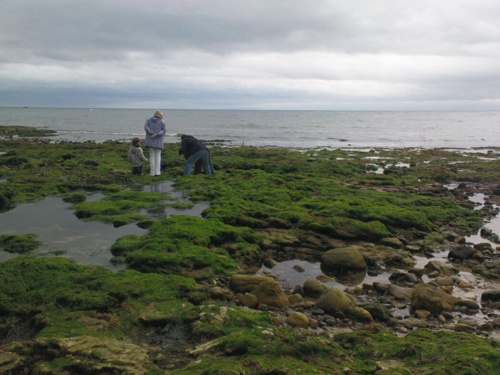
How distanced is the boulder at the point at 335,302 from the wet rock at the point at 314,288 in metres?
0.38

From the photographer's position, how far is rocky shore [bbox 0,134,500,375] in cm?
463

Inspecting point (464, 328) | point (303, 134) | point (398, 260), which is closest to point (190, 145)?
point (398, 260)

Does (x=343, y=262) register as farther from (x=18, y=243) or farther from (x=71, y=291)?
(x=18, y=243)

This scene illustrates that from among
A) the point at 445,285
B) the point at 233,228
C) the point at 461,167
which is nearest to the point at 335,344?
the point at 445,285

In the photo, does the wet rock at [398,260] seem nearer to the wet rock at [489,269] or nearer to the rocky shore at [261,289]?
the rocky shore at [261,289]

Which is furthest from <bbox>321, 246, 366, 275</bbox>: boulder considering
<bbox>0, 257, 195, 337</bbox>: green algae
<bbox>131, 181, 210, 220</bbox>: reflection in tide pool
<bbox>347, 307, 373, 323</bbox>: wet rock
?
<bbox>131, 181, 210, 220</bbox>: reflection in tide pool

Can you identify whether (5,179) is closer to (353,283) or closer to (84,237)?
(84,237)

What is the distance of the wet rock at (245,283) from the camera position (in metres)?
6.98

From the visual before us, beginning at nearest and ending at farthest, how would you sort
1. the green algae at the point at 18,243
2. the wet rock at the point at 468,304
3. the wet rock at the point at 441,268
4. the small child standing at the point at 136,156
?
the wet rock at the point at 468,304 → the green algae at the point at 18,243 → the wet rock at the point at 441,268 → the small child standing at the point at 136,156

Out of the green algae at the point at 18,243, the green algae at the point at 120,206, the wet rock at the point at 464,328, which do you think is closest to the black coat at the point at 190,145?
the green algae at the point at 120,206

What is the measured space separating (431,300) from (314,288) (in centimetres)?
183

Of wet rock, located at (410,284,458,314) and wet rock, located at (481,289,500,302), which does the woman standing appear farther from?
wet rock, located at (481,289,500,302)

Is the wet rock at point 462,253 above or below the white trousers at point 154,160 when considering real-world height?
below

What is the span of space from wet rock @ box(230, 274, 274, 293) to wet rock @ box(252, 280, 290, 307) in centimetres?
23
